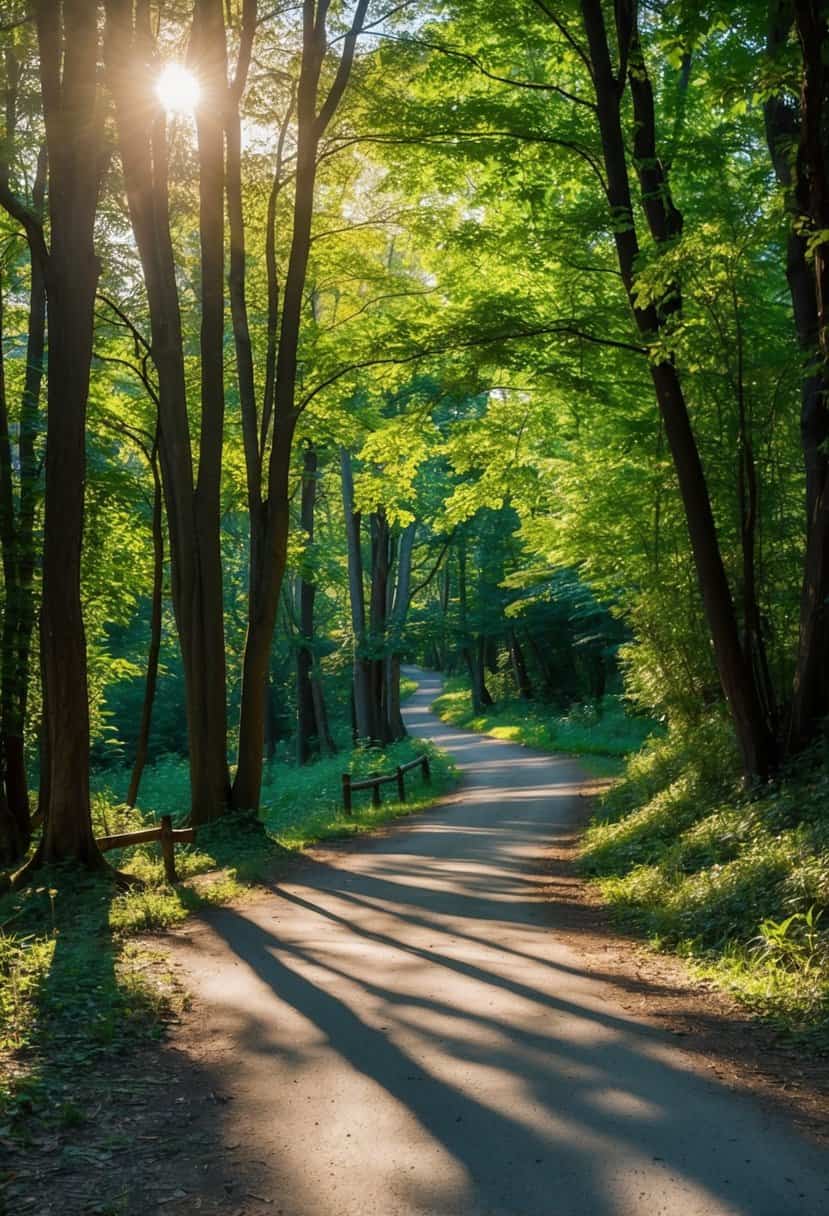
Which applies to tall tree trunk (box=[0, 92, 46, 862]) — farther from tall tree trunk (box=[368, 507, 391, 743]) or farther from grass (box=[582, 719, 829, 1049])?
tall tree trunk (box=[368, 507, 391, 743])

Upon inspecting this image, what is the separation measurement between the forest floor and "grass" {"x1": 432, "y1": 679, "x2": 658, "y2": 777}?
17.8m

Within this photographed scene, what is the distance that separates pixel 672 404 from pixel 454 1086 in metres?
7.82

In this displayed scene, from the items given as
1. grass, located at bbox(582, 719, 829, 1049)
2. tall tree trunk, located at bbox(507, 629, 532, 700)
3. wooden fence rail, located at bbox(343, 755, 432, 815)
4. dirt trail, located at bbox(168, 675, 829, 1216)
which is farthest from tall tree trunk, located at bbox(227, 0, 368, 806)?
tall tree trunk, located at bbox(507, 629, 532, 700)

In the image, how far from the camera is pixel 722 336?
10.6m

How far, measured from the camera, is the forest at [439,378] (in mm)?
8789

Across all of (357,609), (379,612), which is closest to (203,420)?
(357,609)

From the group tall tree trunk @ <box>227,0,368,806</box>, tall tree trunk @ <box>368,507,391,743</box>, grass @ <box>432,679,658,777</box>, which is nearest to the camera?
tall tree trunk @ <box>227,0,368,806</box>

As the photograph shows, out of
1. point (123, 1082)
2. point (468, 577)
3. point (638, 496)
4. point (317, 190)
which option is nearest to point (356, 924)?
point (123, 1082)

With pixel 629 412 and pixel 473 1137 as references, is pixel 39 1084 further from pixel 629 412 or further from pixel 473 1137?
pixel 629 412

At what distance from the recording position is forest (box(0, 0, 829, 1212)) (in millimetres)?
8789

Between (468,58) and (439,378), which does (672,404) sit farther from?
(439,378)

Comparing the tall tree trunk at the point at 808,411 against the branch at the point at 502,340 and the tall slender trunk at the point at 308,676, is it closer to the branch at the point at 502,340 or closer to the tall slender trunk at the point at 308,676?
the branch at the point at 502,340

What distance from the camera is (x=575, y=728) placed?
3594 cm

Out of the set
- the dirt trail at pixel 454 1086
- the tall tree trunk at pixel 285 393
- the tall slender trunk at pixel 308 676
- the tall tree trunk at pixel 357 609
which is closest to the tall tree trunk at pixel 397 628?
the tall tree trunk at pixel 357 609
